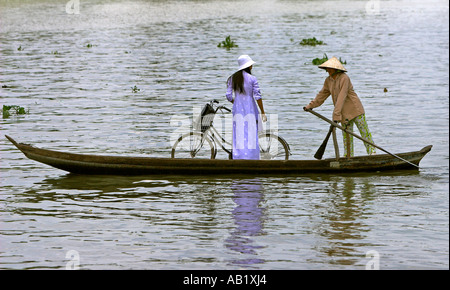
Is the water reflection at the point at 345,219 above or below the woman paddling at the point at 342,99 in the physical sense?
below

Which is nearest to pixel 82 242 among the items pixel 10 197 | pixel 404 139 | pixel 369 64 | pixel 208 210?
pixel 208 210

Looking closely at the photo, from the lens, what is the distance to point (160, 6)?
76.6 metres

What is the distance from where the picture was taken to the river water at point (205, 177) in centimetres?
927

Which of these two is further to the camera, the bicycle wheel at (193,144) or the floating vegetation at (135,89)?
the floating vegetation at (135,89)

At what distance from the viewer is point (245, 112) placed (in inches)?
509

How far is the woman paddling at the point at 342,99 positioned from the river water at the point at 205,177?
818mm

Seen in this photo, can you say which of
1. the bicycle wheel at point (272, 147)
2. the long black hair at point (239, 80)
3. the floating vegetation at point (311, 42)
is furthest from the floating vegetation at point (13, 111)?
the floating vegetation at point (311, 42)

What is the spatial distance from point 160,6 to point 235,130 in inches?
2556

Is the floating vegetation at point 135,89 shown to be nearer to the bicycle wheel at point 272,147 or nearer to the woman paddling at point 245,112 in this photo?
the bicycle wheel at point 272,147

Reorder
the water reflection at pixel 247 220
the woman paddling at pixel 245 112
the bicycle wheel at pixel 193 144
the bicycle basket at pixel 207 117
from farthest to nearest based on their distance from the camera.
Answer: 1. the bicycle wheel at pixel 193 144
2. the bicycle basket at pixel 207 117
3. the woman paddling at pixel 245 112
4. the water reflection at pixel 247 220

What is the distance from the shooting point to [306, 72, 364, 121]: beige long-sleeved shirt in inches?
497

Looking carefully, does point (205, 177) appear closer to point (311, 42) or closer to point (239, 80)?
point (239, 80)

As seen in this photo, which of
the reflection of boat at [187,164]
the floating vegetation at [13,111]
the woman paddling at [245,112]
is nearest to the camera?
the woman paddling at [245,112]
